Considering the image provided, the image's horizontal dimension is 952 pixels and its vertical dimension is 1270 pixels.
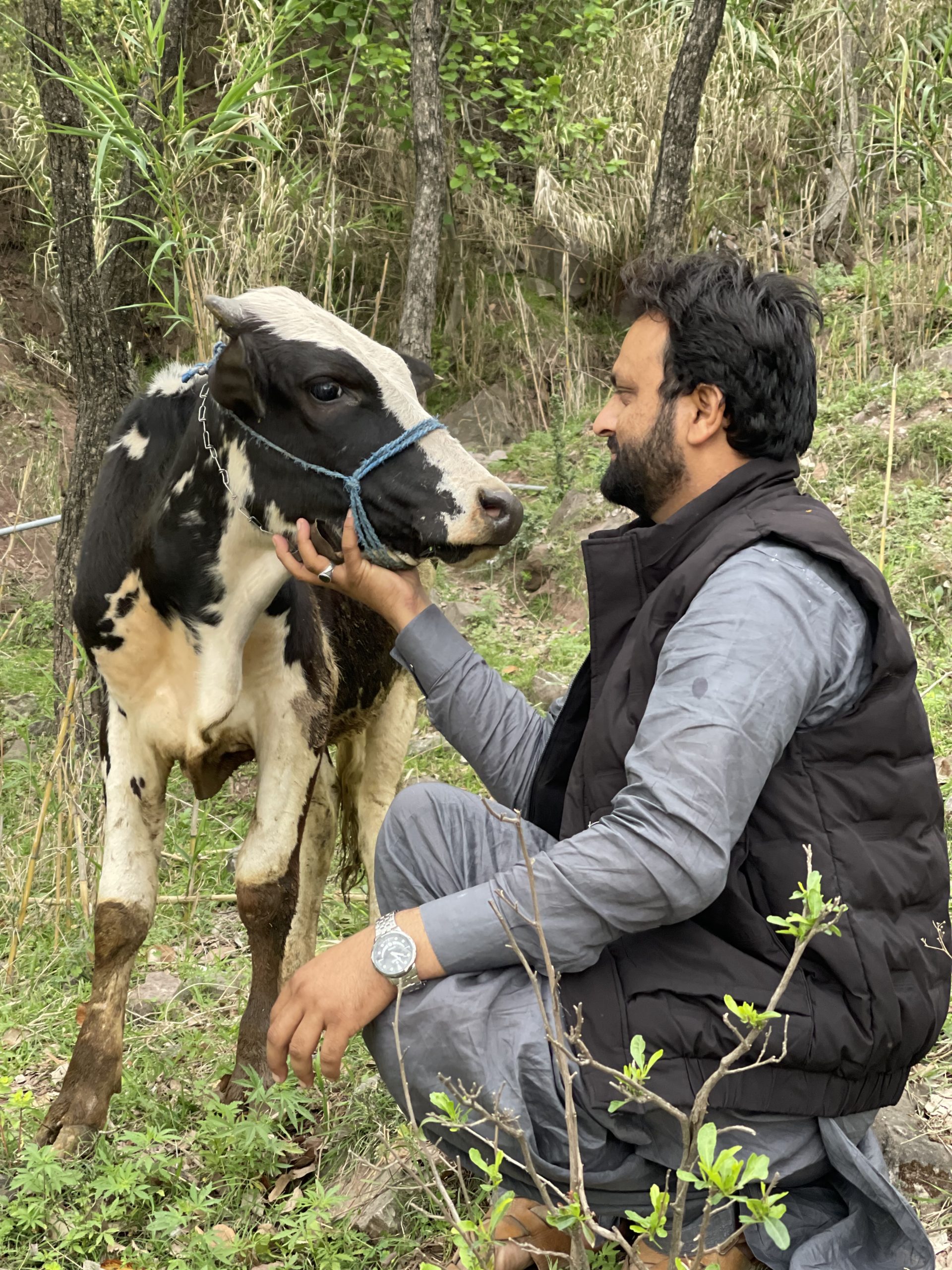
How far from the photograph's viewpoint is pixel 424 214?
7562 mm

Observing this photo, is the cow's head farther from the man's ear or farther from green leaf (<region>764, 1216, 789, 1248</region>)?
green leaf (<region>764, 1216, 789, 1248</region>)

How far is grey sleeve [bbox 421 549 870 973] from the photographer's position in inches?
85.1

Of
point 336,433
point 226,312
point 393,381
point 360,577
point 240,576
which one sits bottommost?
point 240,576

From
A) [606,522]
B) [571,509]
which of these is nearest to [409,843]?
[606,522]

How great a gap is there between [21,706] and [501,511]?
4.38 metres

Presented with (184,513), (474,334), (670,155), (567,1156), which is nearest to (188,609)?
(184,513)

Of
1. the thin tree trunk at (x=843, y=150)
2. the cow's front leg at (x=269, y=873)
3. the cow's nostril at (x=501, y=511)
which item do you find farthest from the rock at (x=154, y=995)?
the thin tree trunk at (x=843, y=150)

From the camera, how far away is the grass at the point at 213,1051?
2715mm

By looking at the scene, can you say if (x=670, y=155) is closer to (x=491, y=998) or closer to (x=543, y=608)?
(x=543, y=608)

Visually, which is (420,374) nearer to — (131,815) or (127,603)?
(127,603)

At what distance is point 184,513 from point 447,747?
2919 mm

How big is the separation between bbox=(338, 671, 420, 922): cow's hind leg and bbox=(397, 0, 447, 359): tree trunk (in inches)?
124

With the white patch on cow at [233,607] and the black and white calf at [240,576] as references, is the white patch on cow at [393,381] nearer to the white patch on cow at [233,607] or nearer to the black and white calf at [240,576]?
the black and white calf at [240,576]

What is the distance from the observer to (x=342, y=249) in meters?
10.4
